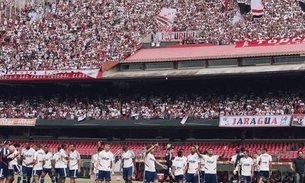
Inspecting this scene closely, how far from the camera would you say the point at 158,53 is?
197 feet

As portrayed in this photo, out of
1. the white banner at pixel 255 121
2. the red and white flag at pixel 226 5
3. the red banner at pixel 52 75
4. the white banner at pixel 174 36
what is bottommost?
the white banner at pixel 255 121

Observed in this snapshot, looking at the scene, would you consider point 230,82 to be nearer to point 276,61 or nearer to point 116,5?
point 276,61

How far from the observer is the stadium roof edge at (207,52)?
52312mm

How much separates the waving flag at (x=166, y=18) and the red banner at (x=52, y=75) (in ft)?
24.1

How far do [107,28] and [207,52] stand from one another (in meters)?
13.1

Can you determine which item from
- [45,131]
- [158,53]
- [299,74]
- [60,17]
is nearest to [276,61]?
[299,74]

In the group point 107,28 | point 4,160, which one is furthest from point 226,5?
point 4,160

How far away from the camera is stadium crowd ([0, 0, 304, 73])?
58.8 meters

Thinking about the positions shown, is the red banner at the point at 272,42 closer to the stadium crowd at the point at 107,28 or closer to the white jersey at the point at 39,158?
the stadium crowd at the point at 107,28

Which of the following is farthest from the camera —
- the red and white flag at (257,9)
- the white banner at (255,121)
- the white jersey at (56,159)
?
the red and white flag at (257,9)

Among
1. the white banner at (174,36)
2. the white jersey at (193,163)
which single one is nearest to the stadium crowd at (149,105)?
the white banner at (174,36)

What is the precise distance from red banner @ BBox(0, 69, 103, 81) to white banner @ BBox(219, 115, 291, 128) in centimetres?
1274

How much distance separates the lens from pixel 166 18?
61.8 metres

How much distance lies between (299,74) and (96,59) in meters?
19.3
